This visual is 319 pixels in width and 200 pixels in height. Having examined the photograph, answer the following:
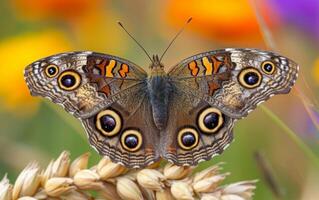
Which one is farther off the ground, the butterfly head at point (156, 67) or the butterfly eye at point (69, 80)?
the butterfly head at point (156, 67)

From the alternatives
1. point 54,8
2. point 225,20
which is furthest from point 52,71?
point 54,8

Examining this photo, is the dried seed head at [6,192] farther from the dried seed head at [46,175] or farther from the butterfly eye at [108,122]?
the butterfly eye at [108,122]

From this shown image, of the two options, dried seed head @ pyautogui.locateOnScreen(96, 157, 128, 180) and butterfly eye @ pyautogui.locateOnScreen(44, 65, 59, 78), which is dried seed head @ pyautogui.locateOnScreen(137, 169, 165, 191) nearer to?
dried seed head @ pyautogui.locateOnScreen(96, 157, 128, 180)

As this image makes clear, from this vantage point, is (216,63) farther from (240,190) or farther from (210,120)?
(240,190)

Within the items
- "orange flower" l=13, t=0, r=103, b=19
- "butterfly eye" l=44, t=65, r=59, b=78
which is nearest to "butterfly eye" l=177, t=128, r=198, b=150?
"butterfly eye" l=44, t=65, r=59, b=78

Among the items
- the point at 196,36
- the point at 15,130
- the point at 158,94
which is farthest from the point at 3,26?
the point at 158,94

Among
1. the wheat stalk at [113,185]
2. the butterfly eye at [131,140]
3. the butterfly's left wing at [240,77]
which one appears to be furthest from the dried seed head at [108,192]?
the butterfly's left wing at [240,77]
